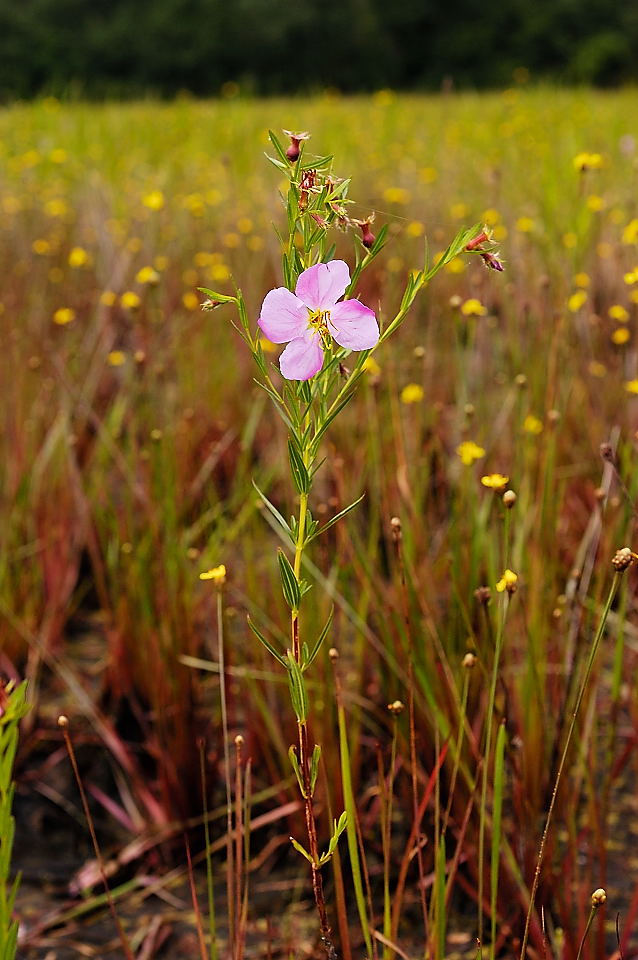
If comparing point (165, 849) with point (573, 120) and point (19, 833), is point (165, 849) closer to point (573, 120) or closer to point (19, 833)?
point (19, 833)

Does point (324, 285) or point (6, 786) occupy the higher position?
point (324, 285)

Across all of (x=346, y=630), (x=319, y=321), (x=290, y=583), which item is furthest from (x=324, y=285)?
(x=346, y=630)

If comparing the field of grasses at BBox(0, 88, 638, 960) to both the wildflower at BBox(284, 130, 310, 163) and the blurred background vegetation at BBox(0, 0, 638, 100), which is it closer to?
the wildflower at BBox(284, 130, 310, 163)

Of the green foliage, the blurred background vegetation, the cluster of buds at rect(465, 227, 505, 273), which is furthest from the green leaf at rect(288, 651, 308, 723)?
the blurred background vegetation

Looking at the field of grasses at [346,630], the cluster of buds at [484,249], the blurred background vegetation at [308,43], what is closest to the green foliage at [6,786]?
the field of grasses at [346,630]

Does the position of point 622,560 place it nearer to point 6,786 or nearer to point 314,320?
point 314,320

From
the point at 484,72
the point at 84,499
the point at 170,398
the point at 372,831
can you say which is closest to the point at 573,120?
the point at 170,398

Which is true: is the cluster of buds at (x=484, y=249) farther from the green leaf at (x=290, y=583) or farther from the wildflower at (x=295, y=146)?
the green leaf at (x=290, y=583)
